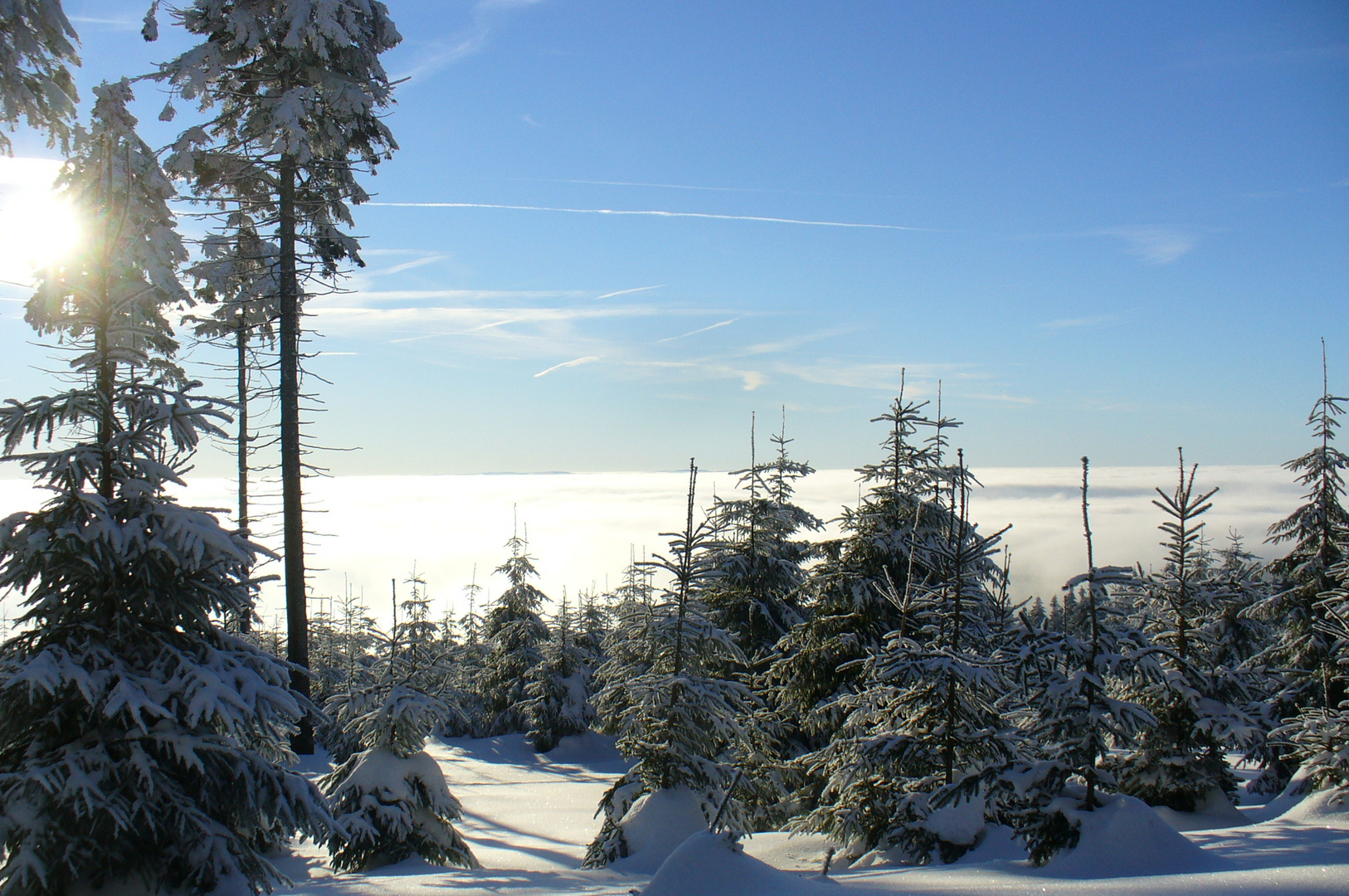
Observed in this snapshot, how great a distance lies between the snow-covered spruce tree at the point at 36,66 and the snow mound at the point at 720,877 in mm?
13183

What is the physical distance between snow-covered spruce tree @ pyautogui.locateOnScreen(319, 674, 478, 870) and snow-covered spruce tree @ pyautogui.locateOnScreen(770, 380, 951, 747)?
7500mm

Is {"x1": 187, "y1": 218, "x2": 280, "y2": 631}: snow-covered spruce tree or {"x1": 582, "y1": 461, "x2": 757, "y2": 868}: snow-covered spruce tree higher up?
{"x1": 187, "y1": 218, "x2": 280, "y2": 631}: snow-covered spruce tree

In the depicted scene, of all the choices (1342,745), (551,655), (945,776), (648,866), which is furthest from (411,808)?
(551,655)

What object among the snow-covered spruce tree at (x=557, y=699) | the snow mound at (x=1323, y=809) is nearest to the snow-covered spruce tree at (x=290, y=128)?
the snow mound at (x=1323, y=809)

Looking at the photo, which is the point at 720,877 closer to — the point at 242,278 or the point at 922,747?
the point at 922,747

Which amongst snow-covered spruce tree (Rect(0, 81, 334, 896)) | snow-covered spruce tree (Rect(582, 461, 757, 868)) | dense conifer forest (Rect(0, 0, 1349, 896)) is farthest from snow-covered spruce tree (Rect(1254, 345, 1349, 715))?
snow-covered spruce tree (Rect(0, 81, 334, 896))

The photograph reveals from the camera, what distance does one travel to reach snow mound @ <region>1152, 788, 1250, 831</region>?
53.6 ft

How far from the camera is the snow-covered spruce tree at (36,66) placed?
1019 centimetres

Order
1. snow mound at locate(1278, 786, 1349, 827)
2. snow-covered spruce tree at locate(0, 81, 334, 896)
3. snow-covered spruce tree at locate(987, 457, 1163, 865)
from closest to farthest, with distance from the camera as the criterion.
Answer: snow-covered spruce tree at locate(0, 81, 334, 896)
snow-covered spruce tree at locate(987, 457, 1163, 865)
snow mound at locate(1278, 786, 1349, 827)

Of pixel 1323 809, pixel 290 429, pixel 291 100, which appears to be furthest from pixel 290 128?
pixel 1323 809

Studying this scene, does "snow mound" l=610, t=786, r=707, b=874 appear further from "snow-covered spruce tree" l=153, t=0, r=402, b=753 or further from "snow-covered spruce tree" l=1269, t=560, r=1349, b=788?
"snow-covered spruce tree" l=1269, t=560, r=1349, b=788

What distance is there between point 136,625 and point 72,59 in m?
9.38

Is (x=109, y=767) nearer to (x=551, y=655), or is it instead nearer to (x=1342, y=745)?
(x=1342, y=745)

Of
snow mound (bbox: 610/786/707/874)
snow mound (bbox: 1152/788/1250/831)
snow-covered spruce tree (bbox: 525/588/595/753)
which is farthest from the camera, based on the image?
snow-covered spruce tree (bbox: 525/588/595/753)
